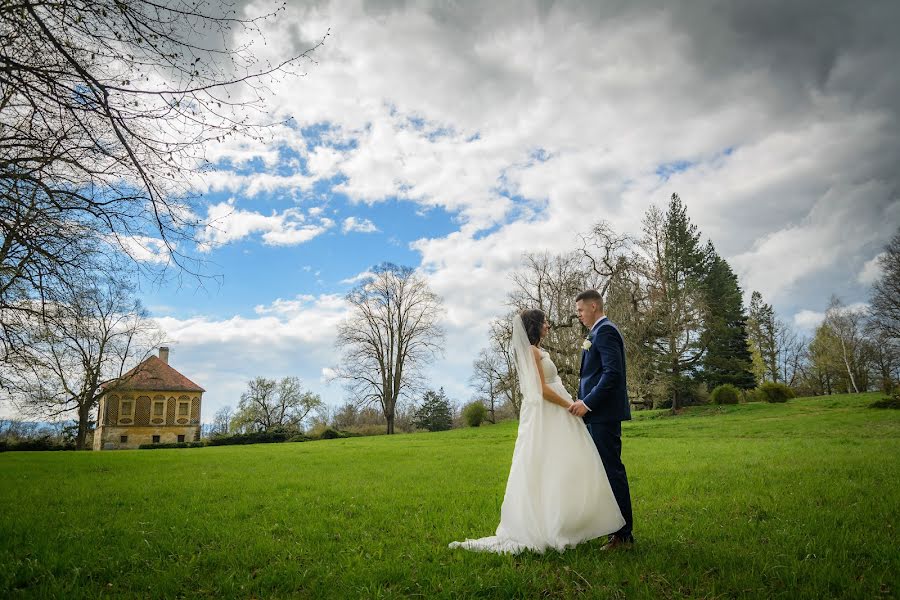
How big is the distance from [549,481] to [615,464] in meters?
0.70

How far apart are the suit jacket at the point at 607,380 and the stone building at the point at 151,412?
184 feet

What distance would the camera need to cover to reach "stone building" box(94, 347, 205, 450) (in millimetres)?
52781

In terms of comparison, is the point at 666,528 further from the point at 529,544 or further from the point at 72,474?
the point at 72,474

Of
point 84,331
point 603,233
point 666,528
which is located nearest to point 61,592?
point 666,528

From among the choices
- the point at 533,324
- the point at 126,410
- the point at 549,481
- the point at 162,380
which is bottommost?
the point at 549,481

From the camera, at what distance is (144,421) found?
2133 inches

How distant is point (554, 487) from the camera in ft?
15.9

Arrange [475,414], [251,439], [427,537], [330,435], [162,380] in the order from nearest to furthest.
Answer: [427,537] → [251,439] → [330,435] → [475,414] → [162,380]

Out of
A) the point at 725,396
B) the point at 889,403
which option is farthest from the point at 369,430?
the point at 889,403

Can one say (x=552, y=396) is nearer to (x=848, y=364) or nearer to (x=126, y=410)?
(x=848, y=364)

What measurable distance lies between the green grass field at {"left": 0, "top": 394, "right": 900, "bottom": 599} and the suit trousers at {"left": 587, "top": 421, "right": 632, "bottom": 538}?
33 cm

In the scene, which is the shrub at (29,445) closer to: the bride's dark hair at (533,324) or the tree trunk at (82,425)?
the tree trunk at (82,425)

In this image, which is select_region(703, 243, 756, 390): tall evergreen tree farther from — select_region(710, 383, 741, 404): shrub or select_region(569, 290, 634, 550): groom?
select_region(569, 290, 634, 550): groom

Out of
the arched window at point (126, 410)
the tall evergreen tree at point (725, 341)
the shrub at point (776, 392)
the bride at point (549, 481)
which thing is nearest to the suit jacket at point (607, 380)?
the bride at point (549, 481)
